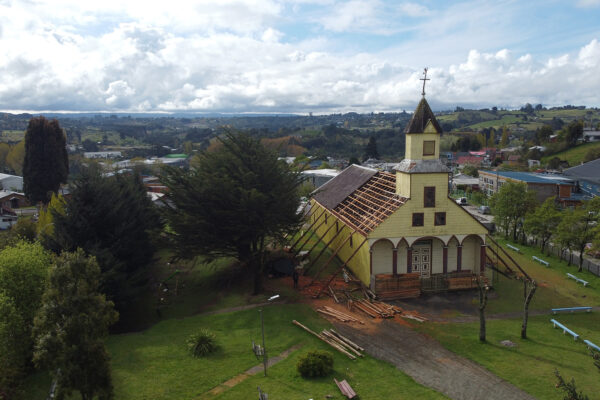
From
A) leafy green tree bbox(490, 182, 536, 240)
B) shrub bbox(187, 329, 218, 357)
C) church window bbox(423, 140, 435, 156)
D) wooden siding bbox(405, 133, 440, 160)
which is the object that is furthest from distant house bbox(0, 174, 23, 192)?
leafy green tree bbox(490, 182, 536, 240)

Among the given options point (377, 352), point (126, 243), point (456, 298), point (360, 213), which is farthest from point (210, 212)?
point (456, 298)

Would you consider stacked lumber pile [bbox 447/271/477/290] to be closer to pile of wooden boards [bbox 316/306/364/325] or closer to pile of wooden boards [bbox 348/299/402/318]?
pile of wooden boards [bbox 348/299/402/318]

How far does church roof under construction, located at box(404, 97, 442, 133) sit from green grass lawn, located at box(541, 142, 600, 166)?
279 ft

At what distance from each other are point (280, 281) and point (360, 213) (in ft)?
28.1

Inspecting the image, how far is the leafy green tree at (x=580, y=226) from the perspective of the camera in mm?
34906

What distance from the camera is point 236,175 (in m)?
28.9

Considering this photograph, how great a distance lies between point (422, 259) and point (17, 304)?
82.6 ft

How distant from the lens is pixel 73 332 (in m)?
13.7

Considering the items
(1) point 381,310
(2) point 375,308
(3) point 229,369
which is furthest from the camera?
(2) point 375,308

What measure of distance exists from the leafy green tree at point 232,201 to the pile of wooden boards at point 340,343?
26.4ft

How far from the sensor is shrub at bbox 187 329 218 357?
20.3m

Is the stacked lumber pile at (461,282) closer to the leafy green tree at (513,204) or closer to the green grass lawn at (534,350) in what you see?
the green grass lawn at (534,350)

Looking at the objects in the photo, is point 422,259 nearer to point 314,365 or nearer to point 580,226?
point 314,365

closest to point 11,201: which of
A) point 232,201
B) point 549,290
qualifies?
point 232,201
